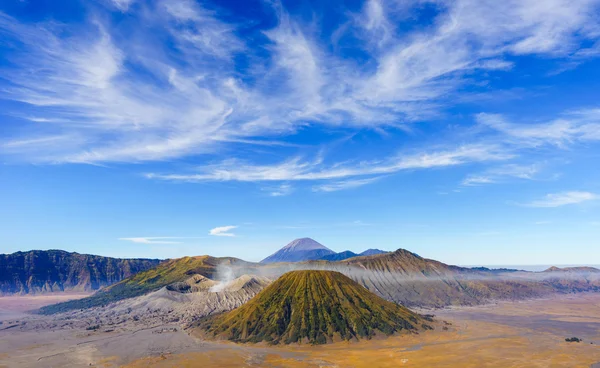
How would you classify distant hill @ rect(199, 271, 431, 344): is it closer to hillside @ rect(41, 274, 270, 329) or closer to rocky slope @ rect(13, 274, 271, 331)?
rocky slope @ rect(13, 274, 271, 331)

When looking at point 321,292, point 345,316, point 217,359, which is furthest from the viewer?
point 321,292

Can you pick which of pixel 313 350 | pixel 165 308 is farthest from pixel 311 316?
pixel 165 308

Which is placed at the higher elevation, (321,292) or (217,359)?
(321,292)

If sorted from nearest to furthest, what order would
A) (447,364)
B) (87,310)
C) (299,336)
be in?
(447,364)
(299,336)
(87,310)

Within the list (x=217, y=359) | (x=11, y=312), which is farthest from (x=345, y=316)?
(x=11, y=312)

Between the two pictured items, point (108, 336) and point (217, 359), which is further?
point (108, 336)

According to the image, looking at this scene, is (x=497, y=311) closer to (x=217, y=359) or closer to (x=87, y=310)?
(x=217, y=359)

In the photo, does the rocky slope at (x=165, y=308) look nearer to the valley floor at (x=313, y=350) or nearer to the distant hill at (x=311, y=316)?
the valley floor at (x=313, y=350)
